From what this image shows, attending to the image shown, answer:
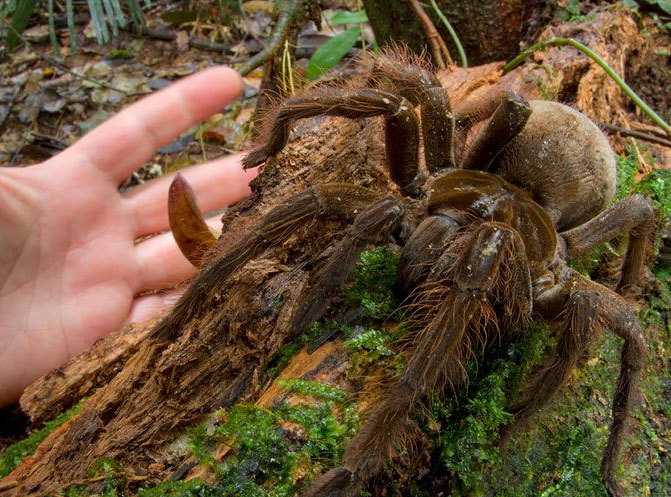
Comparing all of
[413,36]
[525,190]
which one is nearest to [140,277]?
[525,190]

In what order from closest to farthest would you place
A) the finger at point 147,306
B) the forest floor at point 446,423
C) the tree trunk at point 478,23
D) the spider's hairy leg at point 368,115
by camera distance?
1. the forest floor at point 446,423
2. the spider's hairy leg at point 368,115
3. the finger at point 147,306
4. the tree trunk at point 478,23

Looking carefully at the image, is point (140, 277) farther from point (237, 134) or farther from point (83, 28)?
point (83, 28)

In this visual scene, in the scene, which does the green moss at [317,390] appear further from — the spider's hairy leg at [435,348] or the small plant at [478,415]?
the small plant at [478,415]

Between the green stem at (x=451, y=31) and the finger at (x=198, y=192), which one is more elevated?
the green stem at (x=451, y=31)

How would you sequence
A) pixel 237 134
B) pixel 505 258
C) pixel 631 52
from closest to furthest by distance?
pixel 505 258 < pixel 631 52 < pixel 237 134

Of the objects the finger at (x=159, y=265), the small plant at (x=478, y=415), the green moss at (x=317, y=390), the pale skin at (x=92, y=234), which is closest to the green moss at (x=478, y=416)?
the small plant at (x=478, y=415)

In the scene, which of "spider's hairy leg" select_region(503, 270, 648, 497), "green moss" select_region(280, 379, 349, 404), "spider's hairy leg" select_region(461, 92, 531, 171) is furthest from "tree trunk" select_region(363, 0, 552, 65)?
"green moss" select_region(280, 379, 349, 404)
